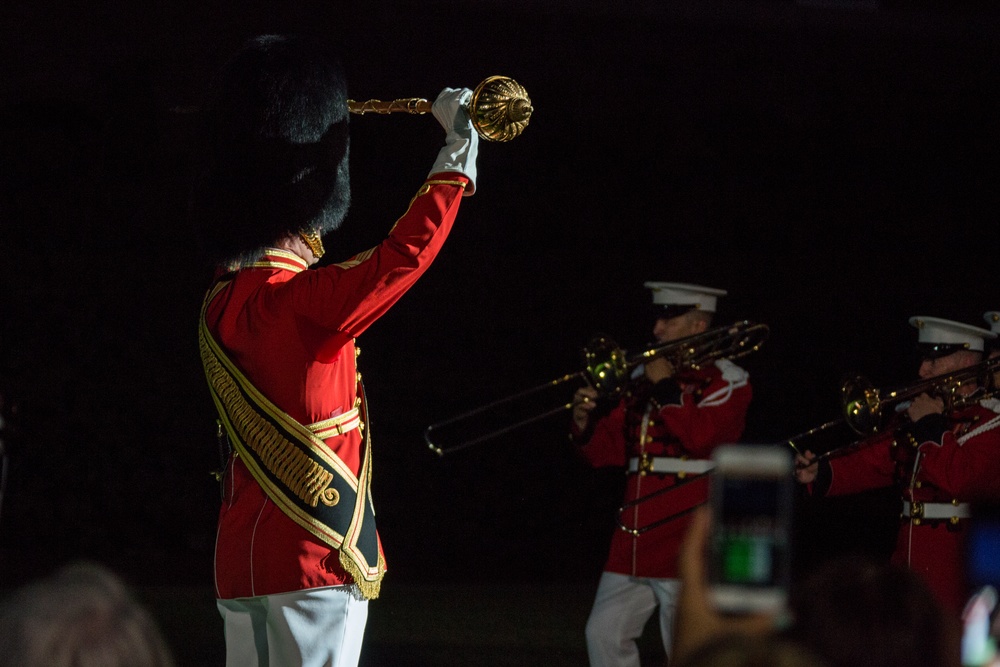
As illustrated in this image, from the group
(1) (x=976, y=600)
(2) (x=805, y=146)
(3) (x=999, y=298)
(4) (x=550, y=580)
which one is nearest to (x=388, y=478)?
(4) (x=550, y=580)

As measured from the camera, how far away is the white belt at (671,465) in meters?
4.71

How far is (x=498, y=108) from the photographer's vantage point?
2375 millimetres

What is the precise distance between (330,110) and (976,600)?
1.73 metres

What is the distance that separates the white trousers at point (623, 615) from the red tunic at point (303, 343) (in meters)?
2.19

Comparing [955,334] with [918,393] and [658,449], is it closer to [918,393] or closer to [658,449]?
[918,393]

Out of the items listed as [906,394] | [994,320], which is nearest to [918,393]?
[906,394]

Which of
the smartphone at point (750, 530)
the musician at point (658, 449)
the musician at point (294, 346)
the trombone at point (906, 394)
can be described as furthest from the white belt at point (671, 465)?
the smartphone at point (750, 530)

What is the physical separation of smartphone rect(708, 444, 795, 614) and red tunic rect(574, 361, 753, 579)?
3.46 metres

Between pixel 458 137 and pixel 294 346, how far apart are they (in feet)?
1.65

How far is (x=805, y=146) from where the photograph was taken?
620 centimetres

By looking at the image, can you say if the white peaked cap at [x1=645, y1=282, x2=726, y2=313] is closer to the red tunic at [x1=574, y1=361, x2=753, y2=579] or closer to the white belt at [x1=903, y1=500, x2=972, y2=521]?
the red tunic at [x1=574, y1=361, x2=753, y2=579]

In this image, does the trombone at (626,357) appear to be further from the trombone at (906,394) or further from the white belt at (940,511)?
the white belt at (940,511)

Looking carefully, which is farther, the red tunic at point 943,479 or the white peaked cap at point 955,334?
the white peaked cap at point 955,334

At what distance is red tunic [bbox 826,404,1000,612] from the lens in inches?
167
